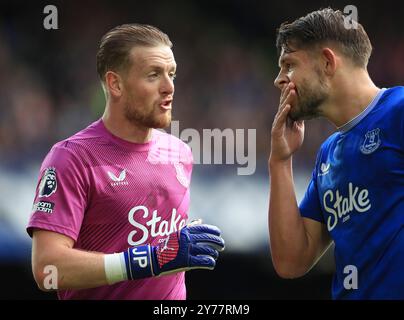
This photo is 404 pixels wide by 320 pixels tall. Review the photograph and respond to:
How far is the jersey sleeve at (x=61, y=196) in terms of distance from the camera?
3156 millimetres

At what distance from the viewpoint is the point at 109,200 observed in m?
3.28

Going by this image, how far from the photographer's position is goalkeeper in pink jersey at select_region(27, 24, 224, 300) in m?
3.11

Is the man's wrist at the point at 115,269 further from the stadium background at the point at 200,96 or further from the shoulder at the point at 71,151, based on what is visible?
the stadium background at the point at 200,96

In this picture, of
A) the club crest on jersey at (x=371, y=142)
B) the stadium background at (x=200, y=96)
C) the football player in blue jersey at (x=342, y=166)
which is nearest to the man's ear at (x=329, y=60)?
the football player in blue jersey at (x=342, y=166)

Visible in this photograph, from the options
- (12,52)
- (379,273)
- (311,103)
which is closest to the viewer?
(379,273)

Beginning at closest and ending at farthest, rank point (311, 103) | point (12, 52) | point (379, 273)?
point (379, 273)
point (311, 103)
point (12, 52)

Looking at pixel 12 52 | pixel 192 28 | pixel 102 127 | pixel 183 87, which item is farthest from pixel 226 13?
pixel 102 127

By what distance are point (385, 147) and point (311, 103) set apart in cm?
50

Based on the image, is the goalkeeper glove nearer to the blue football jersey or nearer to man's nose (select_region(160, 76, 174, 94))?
the blue football jersey

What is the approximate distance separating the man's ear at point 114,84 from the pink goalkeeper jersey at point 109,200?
0.18 m

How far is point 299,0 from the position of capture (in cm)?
708

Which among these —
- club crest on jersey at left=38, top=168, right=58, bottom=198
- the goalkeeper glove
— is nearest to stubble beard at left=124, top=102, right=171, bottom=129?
club crest on jersey at left=38, top=168, right=58, bottom=198

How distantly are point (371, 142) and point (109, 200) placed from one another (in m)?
1.28
